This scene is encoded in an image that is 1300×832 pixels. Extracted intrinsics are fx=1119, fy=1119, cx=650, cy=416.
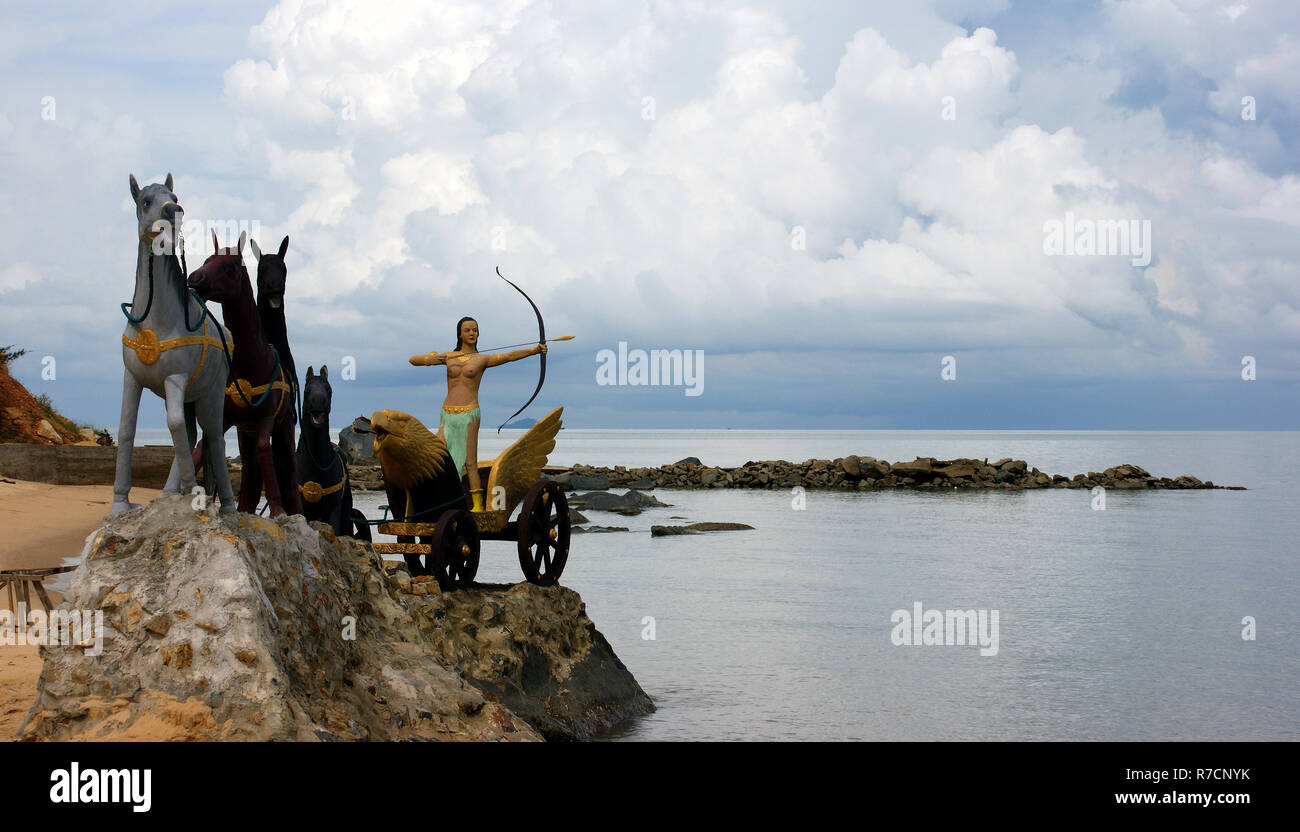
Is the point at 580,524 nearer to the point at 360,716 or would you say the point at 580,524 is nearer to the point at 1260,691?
the point at 1260,691

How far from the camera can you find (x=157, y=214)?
7055mm

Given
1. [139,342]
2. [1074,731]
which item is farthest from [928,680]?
[139,342]

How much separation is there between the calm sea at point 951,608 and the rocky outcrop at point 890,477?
14914mm

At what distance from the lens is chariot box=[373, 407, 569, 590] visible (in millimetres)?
11180

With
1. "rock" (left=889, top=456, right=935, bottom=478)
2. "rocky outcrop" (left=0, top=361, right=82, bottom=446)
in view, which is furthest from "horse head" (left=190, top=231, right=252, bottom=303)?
"rock" (left=889, top=456, right=935, bottom=478)

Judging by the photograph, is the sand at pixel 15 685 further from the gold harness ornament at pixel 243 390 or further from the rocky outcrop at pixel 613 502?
the rocky outcrop at pixel 613 502

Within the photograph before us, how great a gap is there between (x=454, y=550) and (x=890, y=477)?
174ft

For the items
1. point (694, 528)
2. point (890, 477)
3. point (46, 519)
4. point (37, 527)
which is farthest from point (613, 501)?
point (37, 527)

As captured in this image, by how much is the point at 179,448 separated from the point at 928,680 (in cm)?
1356

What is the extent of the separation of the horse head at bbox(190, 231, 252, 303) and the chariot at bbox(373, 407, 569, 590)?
3645mm

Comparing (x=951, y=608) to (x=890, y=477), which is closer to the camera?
(x=951, y=608)

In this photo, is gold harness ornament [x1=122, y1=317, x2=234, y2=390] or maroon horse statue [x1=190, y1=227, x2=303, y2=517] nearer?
gold harness ornament [x1=122, y1=317, x2=234, y2=390]

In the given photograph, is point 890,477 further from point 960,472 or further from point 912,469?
point 960,472

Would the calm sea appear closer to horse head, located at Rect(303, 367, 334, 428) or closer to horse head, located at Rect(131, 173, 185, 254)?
horse head, located at Rect(303, 367, 334, 428)
